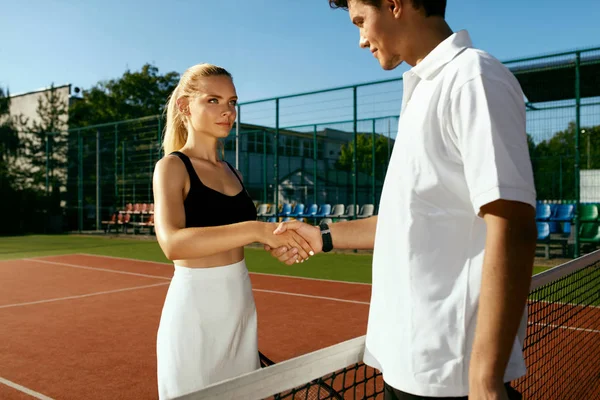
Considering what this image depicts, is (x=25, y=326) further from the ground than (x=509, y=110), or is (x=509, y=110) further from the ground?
(x=509, y=110)

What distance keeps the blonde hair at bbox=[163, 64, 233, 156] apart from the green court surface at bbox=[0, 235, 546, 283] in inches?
296

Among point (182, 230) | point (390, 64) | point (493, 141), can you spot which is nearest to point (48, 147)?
point (182, 230)

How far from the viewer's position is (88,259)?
1380 cm

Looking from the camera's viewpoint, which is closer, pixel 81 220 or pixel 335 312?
pixel 335 312

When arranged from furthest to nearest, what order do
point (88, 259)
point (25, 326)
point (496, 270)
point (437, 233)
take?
point (88, 259) → point (25, 326) → point (437, 233) → point (496, 270)

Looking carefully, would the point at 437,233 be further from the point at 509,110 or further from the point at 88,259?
the point at 88,259

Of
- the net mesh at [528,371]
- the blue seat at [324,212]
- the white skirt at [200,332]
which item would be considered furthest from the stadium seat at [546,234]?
A: the white skirt at [200,332]

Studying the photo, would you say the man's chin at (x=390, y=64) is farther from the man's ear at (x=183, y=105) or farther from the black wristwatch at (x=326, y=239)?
the man's ear at (x=183, y=105)

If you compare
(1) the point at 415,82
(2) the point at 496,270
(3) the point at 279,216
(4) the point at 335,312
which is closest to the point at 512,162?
(2) the point at 496,270

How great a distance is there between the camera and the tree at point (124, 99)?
32.8 m

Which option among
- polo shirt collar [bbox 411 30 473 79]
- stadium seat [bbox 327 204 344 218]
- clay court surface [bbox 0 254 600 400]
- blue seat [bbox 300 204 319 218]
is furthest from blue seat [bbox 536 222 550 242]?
polo shirt collar [bbox 411 30 473 79]

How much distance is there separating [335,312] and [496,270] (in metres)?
6.10

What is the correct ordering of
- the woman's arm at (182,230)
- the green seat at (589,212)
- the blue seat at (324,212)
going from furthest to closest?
the blue seat at (324,212)
the green seat at (589,212)
the woman's arm at (182,230)

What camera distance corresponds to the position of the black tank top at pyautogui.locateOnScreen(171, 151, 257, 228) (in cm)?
215
